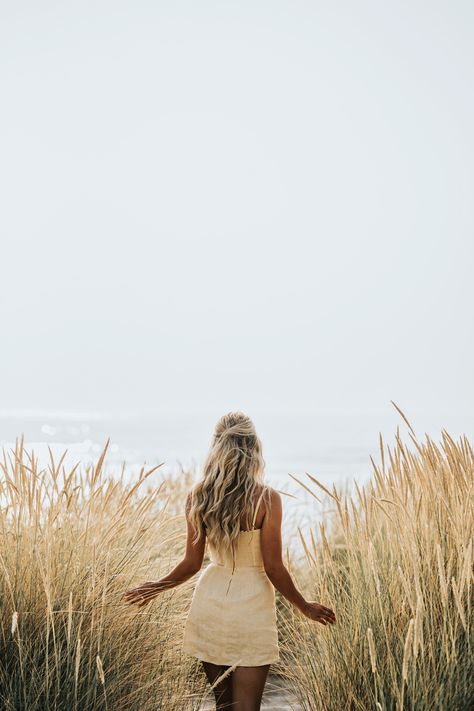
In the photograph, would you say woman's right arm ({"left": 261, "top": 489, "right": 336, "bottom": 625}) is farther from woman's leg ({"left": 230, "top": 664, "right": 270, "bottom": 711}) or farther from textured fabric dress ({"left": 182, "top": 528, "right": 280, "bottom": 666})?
woman's leg ({"left": 230, "top": 664, "right": 270, "bottom": 711})

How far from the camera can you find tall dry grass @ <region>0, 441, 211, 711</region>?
3.20 metres

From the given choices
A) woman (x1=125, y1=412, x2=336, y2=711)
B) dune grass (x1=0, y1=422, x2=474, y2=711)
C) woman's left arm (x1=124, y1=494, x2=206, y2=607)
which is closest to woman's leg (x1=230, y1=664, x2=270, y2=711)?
woman (x1=125, y1=412, x2=336, y2=711)

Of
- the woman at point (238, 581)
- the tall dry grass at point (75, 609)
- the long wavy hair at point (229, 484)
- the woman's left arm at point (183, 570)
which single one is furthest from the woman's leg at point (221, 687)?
the long wavy hair at point (229, 484)

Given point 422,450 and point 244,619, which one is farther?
point 422,450

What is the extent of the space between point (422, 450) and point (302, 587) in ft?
9.56

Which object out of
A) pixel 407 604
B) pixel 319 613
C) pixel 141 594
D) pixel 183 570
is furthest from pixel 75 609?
pixel 407 604

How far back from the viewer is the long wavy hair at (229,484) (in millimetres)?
3518

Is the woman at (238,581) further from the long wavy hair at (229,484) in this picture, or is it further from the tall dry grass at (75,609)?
the tall dry grass at (75,609)

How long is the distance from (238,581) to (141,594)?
18.4 inches

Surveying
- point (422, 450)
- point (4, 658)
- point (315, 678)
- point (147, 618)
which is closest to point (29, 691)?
point (4, 658)

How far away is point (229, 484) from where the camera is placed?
3.56 m

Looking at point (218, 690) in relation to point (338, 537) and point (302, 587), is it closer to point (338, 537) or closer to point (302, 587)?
point (302, 587)

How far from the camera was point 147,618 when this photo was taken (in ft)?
12.7

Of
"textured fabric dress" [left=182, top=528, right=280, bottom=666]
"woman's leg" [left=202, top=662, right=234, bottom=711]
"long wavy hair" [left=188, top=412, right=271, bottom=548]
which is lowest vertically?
"woman's leg" [left=202, top=662, right=234, bottom=711]
